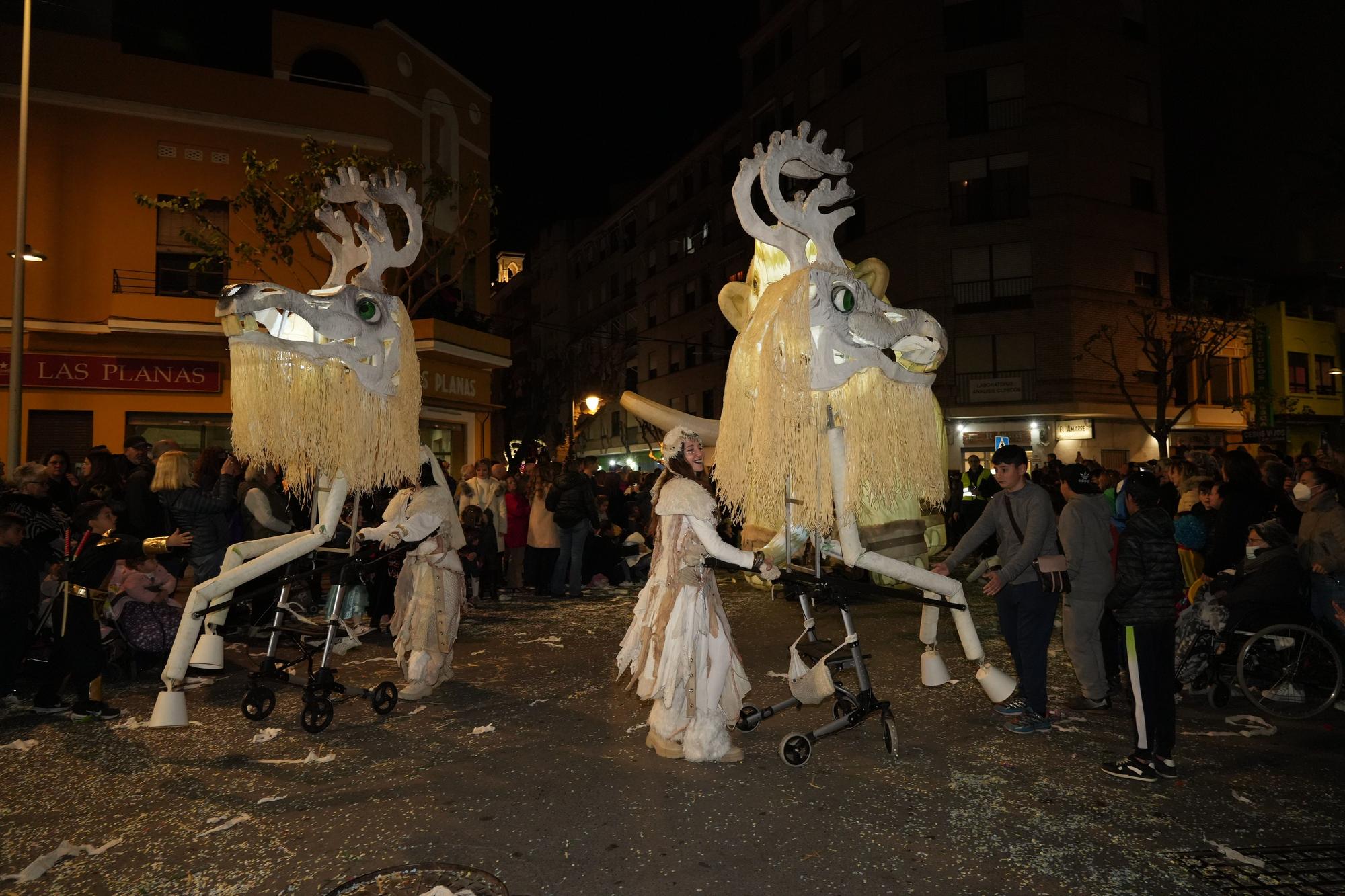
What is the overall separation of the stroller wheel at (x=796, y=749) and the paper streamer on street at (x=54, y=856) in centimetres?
320

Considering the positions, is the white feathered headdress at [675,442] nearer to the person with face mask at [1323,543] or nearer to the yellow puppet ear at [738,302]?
the yellow puppet ear at [738,302]

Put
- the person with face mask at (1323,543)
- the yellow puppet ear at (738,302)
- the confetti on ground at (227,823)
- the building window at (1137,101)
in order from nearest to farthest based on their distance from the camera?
the confetti on ground at (227,823) → the person with face mask at (1323,543) → the yellow puppet ear at (738,302) → the building window at (1137,101)

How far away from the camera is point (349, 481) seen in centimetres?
541

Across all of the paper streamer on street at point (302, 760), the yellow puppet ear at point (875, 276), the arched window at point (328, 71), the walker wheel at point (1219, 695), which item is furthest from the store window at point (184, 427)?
the walker wheel at point (1219, 695)

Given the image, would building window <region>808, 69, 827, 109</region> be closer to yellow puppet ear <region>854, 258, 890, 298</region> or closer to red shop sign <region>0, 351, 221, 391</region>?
red shop sign <region>0, 351, 221, 391</region>

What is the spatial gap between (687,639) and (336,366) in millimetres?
2867

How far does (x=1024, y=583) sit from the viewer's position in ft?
16.8

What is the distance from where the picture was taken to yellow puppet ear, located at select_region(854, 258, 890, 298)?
18.7ft

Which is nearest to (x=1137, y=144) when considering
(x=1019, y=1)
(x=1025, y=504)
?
(x=1019, y=1)

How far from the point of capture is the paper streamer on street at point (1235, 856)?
337 centimetres

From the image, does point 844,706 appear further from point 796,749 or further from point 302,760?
point 302,760

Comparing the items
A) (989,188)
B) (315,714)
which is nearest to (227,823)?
(315,714)

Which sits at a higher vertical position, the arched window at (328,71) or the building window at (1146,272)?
the arched window at (328,71)

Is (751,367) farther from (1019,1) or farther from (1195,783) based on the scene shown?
(1019,1)
